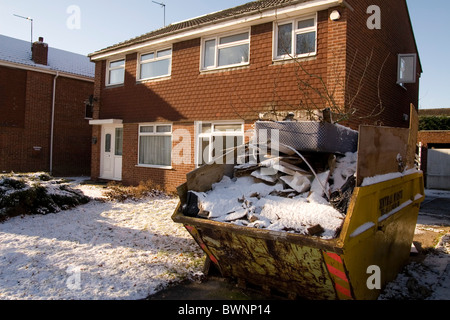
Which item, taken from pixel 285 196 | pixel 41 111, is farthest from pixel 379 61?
pixel 41 111

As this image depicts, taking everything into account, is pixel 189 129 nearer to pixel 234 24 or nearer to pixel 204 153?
pixel 204 153

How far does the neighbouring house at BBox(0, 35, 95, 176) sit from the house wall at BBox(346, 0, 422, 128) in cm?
1352

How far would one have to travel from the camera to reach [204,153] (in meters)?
10.7

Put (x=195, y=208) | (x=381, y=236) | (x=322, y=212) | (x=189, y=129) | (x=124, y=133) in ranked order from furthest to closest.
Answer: (x=124, y=133) → (x=189, y=129) → (x=195, y=208) → (x=381, y=236) → (x=322, y=212)

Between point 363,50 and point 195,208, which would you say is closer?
point 195,208

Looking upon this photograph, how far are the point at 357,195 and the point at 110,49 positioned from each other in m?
12.8

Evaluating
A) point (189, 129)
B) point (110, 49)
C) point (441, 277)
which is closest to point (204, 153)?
point (189, 129)

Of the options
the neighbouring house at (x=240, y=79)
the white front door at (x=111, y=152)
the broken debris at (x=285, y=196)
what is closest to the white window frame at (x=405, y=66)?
the neighbouring house at (x=240, y=79)

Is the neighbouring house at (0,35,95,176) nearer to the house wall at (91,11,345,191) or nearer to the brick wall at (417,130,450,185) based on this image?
the house wall at (91,11,345,191)

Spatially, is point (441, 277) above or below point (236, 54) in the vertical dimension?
below

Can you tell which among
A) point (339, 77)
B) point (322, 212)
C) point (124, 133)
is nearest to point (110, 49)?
point (124, 133)

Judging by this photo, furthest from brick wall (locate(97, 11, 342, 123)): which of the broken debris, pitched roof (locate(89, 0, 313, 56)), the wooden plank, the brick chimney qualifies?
the brick chimney

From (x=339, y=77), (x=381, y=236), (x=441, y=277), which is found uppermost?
(x=339, y=77)

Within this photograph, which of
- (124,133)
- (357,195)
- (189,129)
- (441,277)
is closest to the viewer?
(357,195)
